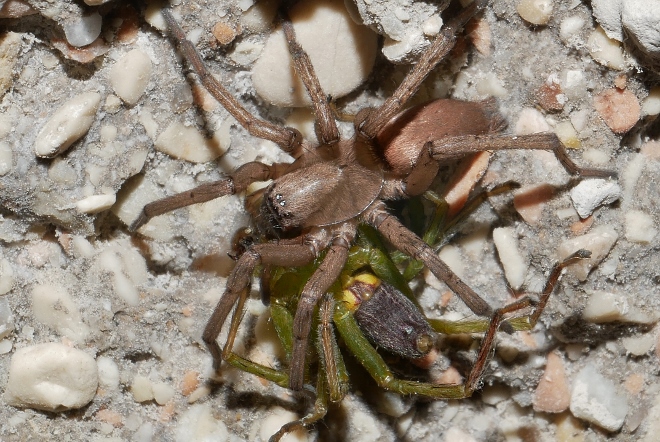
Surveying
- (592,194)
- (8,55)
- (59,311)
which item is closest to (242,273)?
(59,311)

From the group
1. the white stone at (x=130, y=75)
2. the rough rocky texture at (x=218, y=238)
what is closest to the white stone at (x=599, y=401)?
the rough rocky texture at (x=218, y=238)

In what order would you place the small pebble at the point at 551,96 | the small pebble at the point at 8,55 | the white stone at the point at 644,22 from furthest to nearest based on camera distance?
the small pebble at the point at 551,96, the small pebble at the point at 8,55, the white stone at the point at 644,22

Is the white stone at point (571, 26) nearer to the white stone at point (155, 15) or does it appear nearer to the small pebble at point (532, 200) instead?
the small pebble at point (532, 200)

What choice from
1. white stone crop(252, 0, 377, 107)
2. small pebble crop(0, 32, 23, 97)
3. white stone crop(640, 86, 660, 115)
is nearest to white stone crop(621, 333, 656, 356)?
white stone crop(640, 86, 660, 115)

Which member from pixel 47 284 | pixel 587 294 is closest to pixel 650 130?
pixel 587 294

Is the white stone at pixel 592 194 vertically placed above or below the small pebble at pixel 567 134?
below

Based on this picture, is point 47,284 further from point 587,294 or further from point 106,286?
point 587,294
